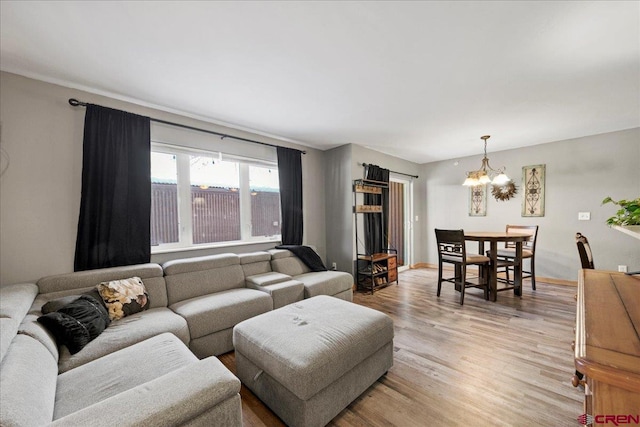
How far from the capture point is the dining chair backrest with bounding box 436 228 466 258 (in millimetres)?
3371

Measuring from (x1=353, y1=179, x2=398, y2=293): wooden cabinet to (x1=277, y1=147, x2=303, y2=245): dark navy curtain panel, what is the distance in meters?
0.93

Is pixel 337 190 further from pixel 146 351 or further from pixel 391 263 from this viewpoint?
pixel 146 351

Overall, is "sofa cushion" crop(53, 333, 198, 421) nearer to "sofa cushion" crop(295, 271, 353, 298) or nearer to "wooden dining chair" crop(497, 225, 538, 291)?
"sofa cushion" crop(295, 271, 353, 298)

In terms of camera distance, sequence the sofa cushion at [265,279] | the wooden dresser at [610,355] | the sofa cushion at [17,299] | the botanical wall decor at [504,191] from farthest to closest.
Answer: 1. the botanical wall decor at [504,191]
2. the sofa cushion at [265,279]
3. the sofa cushion at [17,299]
4. the wooden dresser at [610,355]

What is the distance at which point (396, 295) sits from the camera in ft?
12.5

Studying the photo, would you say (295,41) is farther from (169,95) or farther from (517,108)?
(517,108)

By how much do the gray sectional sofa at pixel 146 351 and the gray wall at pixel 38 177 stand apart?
295 mm

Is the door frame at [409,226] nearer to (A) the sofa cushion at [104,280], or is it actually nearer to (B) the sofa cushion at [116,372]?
(A) the sofa cushion at [104,280]

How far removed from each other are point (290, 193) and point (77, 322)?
106 inches

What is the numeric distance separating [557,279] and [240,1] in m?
5.78

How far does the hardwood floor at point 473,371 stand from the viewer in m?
1.53

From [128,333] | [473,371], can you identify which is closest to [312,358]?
[128,333]

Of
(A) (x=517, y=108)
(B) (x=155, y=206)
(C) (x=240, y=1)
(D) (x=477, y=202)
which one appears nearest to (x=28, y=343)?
(B) (x=155, y=206)

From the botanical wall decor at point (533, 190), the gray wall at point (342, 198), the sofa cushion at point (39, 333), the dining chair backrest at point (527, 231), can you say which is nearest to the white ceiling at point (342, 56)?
the gray wall at point (342, 198)
